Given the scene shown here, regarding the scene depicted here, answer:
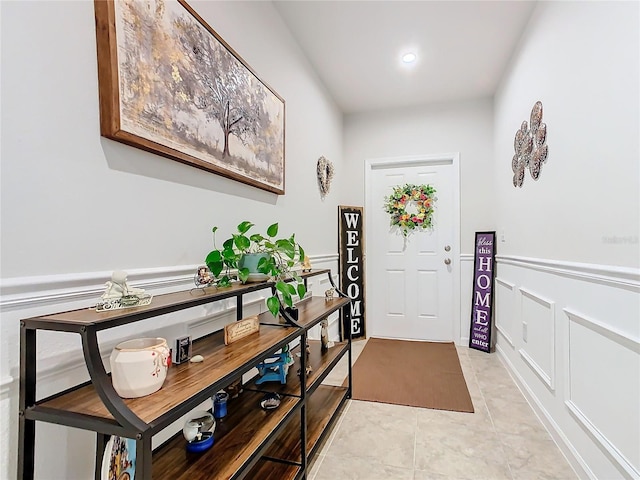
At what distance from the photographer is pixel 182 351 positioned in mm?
1161

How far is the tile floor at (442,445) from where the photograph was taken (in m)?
1.61

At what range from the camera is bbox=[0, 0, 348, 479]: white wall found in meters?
0.85

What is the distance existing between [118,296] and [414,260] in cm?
339

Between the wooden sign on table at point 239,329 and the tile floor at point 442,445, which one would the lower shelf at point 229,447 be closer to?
the wooden sign on table at point 239,329

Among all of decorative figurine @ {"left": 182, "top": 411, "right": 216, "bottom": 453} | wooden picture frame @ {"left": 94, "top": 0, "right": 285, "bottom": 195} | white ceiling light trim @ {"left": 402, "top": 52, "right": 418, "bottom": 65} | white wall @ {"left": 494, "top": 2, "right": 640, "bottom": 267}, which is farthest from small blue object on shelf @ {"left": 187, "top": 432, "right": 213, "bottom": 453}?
white ceiling light trim @ {"left": 402, "top": 52, "right": 418, "bottom": 65}

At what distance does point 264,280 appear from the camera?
5.01 feet

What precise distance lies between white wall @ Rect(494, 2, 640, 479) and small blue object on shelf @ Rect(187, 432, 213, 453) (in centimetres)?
148

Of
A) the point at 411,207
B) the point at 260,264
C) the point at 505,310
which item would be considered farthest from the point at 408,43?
the point at 505,310

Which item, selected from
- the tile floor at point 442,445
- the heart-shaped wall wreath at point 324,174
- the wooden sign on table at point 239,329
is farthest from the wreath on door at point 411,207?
the wooden sign on table at point 239,329

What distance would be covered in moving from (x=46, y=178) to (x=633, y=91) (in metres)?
1.90

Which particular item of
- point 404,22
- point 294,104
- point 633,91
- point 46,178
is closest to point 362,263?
point 294,104

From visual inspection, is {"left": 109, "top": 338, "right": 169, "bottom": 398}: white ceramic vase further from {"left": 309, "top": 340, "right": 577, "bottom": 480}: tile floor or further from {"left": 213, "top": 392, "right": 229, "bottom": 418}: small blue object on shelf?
{"left": 309, "top": 340, "right": 577, "bottom": 480}: tile floor

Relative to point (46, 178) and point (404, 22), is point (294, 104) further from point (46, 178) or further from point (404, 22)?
point (46, 178)

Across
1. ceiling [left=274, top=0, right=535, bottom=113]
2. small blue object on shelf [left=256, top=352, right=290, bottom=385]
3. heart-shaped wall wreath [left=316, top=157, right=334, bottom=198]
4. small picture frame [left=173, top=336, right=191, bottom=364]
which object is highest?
ceiling [left=274, top=0, right=535, bottom=113]
